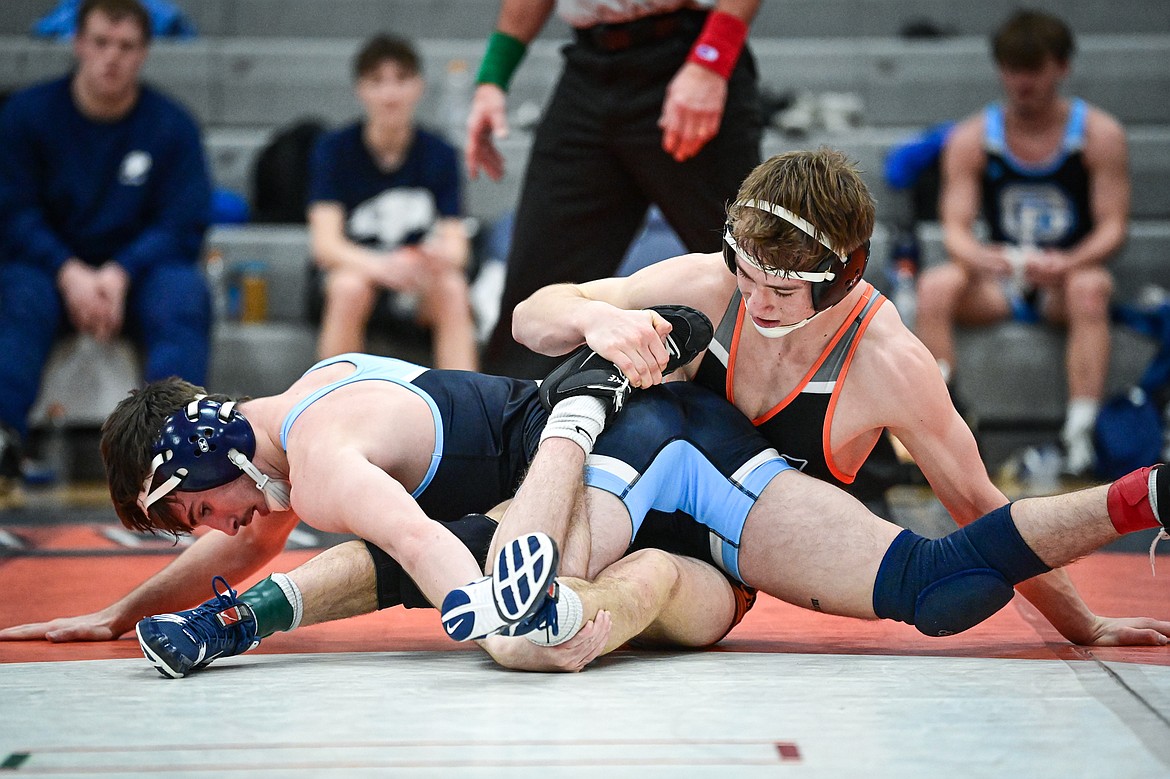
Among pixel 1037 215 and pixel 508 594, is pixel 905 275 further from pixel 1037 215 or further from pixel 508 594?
pixel 508 594

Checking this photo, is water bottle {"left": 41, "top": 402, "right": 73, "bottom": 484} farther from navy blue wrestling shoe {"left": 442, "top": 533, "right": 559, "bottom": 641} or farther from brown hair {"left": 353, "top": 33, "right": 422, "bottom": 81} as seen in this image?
navy blue wrestling shoe {"left": 442, "top": 533, "right": 559, "bottom": 641}

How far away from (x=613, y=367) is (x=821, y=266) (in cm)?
42

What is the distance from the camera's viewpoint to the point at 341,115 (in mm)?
7172

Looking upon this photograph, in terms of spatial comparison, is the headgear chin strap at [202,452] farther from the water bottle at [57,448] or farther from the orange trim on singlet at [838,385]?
the water bottle at [57,448]

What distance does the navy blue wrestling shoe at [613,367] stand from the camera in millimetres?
2502

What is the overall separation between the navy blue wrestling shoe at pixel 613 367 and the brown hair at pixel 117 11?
3537mm

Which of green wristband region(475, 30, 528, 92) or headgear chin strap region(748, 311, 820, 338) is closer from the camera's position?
headgear chin strap region(748, 311, 820, 338)

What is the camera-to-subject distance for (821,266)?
2393mm

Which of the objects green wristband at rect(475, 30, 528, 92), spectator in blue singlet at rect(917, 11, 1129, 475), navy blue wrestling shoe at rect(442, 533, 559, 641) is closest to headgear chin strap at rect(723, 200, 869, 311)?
navy blue wrestling shoe at rect(442, 533, 559, 641)

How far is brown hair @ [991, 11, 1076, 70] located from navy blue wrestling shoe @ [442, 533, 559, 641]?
160 inches

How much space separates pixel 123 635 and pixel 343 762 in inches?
49.1

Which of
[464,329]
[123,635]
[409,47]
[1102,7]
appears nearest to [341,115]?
[409,47]

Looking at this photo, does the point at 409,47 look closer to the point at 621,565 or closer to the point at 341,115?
the point at 341,115

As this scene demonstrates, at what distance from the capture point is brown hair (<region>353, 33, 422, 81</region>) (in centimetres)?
563
